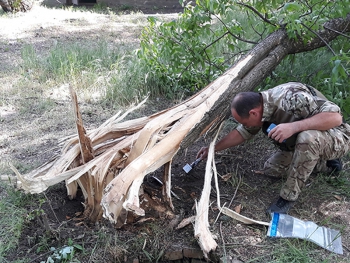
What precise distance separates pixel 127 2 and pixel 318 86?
9.46 m

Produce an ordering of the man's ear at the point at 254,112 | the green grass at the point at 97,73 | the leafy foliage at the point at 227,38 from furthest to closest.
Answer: the green grass at the point at 97,73 → the leafy foliage at the point at 227,38 → the man's ear at the point at 254,112

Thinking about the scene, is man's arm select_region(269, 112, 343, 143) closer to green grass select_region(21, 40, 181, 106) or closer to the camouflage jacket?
the camouflage jacket

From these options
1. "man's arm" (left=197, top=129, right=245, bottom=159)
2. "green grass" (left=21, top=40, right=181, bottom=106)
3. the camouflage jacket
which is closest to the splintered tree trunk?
"man's arm" (left=197, top=129, right=245, bottom=159)

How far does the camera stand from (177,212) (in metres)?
2.83

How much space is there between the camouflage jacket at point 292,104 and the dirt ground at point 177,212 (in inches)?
24.9

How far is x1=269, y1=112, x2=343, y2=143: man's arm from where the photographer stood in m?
2.73

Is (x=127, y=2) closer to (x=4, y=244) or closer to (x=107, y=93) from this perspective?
(x=107, y=93)

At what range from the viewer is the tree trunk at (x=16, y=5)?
955 cm

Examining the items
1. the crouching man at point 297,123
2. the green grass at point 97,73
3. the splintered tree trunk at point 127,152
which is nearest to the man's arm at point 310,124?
the crouching man at point 297,123

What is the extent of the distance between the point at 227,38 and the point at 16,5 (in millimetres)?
7238

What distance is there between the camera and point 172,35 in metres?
4.33

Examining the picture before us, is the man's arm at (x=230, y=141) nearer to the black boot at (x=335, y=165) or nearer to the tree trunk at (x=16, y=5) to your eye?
the black boot at (x=335, y=165)

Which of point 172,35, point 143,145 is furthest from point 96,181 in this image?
point 172,35

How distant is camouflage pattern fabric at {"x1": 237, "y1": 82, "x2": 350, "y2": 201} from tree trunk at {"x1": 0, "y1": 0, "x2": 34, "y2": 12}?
8644mm
